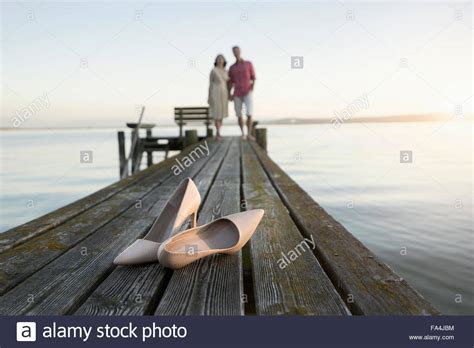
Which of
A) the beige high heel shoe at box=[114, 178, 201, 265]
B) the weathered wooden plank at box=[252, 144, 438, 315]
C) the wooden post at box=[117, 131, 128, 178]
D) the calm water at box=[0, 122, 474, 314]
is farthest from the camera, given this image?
the wooden post at box=[117, 131, 128, 178]

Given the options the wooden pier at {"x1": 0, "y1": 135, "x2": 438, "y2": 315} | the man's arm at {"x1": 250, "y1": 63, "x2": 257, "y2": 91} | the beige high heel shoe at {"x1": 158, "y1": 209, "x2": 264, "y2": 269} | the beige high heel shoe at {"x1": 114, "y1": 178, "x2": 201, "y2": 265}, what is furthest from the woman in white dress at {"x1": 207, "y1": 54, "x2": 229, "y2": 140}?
the beige high heel shoe at {"x1": 158, "y1": 209, "x2": 264, "y2": 269}

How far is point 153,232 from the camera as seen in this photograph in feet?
6.57

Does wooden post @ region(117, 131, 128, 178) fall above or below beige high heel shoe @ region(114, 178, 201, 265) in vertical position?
above

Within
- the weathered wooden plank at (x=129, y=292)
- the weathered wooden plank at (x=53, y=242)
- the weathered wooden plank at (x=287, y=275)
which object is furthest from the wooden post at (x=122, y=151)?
the weathered wooden plank at (x=129, y=292)

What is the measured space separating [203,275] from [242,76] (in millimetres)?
6891

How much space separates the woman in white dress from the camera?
8.73 m

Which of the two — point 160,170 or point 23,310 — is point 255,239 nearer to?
point 23,310

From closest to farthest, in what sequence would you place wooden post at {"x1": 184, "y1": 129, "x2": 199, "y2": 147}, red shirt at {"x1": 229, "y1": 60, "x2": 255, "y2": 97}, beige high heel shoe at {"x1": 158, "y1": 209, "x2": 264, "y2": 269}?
beige high heel shoe at {"x1": 158, "y1": 209, "x2": 264, "y2": 269} < red shirt at {"x1": 229, "y1": 60, "x2": 255, "y2": 97} < wooden post at {"x1": 184, "y1": 129, "x2": 199, "y2": 147}

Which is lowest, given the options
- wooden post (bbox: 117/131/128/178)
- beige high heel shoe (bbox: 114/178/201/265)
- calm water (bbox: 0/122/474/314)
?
calm water (bbox: 0/122/474/314)

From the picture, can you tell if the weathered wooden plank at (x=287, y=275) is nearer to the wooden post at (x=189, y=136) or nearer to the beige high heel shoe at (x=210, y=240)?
the beige high heel shoe at (x=210, y=240)

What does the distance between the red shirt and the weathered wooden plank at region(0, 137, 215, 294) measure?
17.1 ft

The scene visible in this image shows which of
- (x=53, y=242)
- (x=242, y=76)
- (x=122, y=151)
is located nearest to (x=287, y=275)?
(x=53, y=242)

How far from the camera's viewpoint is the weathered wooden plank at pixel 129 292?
4.49ft

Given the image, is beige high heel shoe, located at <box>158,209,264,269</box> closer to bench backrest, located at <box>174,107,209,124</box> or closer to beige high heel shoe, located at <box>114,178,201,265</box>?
beige high heel shoe, located at <box>114,178,201,265</box>
